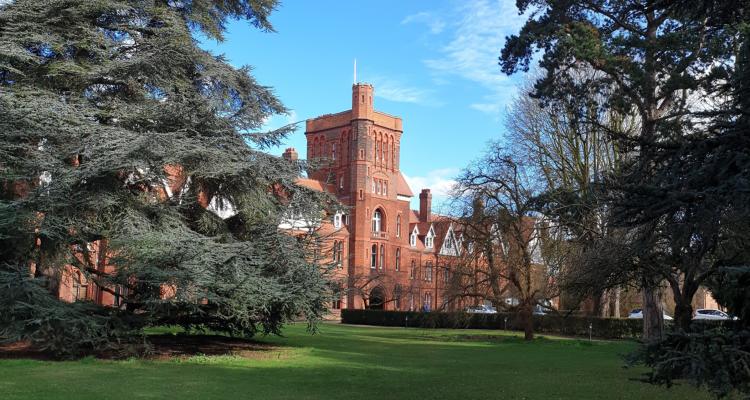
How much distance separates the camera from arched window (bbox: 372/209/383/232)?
71.6 m

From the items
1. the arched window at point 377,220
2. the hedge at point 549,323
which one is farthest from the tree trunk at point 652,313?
the arched window at point 377,220

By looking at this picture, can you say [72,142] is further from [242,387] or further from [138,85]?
[242,387]

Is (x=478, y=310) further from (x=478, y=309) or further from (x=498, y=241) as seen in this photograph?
(x=498, y=241)

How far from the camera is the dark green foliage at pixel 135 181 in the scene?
1669cm

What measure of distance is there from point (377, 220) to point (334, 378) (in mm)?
58048

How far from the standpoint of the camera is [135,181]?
62.4ft

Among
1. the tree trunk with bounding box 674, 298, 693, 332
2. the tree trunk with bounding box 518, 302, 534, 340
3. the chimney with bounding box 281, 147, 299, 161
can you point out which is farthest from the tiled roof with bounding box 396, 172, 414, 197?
the tree trunk with bounding box 674, 298, 693, 332

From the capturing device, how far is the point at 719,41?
10.3m

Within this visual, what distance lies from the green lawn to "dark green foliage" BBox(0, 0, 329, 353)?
68.4 inches

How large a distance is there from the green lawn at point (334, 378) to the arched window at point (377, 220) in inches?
1979

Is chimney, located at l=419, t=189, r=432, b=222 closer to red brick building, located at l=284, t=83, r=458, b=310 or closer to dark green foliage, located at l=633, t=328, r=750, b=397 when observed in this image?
red brick building, located at l=284, t=83, r=458, b=310

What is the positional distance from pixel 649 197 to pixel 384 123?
66.7 metres

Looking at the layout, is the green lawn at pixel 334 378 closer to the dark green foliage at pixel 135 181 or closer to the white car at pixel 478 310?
the dark green foliage at pixel 135 181

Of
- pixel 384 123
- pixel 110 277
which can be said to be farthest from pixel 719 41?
pixel 384 123
